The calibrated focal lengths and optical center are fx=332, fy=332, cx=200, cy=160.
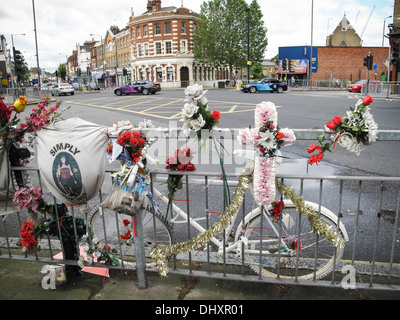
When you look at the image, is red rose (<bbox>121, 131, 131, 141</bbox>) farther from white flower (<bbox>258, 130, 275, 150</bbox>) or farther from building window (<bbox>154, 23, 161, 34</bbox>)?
building window (<bbox>154, 23, 161, 34</bbox>)

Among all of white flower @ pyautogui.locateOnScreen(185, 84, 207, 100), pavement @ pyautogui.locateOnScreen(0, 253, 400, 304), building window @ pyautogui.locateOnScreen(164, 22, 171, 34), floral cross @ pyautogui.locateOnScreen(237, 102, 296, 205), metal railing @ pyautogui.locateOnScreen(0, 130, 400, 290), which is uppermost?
building window @ pyautogui.locateOnScreen(164, 22, 171, 34)

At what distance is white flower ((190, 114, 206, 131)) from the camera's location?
8.55 ft

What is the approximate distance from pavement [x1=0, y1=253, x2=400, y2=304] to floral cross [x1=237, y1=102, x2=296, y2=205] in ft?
2.96

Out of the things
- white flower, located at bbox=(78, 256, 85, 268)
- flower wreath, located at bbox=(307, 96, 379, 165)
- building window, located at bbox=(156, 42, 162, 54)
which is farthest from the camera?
building window, located at bbox=(156, 42, 162, 54)

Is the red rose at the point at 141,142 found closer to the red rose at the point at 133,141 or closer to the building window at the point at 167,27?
the red rose at the point at 133,141

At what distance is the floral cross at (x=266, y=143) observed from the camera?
102 inches

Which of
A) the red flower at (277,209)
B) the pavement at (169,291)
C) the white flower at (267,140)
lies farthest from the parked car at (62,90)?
the white flower at (267,140)

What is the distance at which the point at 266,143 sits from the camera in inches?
102

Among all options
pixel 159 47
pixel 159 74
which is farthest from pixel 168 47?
pixel 159 74

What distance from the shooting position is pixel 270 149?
2627mm

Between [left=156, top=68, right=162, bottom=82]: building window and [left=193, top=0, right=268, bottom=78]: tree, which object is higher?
[left=193, top=0, right=268, bottom=78]: tree

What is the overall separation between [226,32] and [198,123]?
51.0m

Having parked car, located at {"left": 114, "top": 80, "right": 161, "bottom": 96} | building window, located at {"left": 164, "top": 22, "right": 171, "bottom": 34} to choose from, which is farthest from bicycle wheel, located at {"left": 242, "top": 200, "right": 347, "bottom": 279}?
building window, located at {"left": 164, "top": 22, "right": 171, "bottom": 34}
